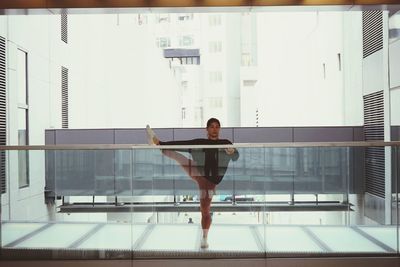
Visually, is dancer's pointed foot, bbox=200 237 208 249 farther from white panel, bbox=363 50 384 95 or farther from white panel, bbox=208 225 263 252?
white panel, bbox=363 50 384 95

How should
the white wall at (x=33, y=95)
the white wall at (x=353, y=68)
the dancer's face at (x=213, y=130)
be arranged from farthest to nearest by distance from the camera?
the white wall at (x=353, y=68), the dancer's face at (x=213, y=130), the white wall at (x=33, y=95)

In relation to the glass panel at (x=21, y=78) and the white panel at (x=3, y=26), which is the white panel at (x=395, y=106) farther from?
the glass panel at (x=21, y=78)

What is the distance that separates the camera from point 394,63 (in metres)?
10.2

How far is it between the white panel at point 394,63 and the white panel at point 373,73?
143cm

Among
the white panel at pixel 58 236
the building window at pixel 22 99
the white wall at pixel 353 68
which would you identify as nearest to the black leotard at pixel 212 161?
the white panel at pixel 58 236

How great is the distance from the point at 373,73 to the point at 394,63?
8.52 ft

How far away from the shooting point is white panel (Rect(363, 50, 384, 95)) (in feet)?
39.6

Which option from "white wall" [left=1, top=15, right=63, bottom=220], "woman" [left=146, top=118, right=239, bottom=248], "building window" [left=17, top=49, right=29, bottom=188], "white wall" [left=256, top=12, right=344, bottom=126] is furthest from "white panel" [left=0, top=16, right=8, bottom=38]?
"white wall" [left=256, top=12, right=344, bottom=126]

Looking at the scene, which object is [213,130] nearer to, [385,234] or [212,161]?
[212,161]

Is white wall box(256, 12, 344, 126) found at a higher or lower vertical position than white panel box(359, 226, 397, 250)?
higher

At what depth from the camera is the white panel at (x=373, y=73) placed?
1206cm

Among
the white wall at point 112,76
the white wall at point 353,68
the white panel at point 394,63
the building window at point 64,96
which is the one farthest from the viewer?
the white wall at point 112,76

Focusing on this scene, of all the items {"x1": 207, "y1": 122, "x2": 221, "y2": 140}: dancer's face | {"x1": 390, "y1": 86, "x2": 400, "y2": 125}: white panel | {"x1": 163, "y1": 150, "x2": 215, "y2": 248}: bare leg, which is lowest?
{"x1": 163, "y1": 150, "x2": 215, "y2": 248}: bare leg

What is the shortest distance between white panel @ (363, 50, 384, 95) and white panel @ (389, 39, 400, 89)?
1429 millimetres
